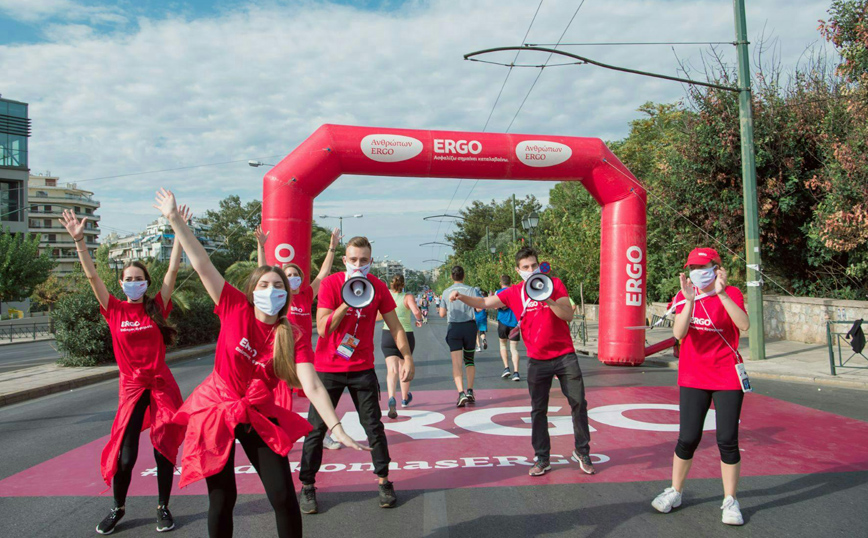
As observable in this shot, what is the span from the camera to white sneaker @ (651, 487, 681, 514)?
4125mm

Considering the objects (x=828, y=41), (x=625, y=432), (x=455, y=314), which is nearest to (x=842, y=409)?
(x=625, y=432)

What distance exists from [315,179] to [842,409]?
8.59m

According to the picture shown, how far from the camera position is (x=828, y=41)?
570 inches

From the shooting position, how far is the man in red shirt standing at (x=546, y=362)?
5.04 meters

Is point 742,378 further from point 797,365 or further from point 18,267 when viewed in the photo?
point 18,267

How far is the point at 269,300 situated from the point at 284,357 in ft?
0.99

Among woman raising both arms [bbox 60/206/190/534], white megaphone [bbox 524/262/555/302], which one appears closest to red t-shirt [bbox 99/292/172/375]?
woman raising both arms [bbox 60/206/190/534]

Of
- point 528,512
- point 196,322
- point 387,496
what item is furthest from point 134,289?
point 196,322

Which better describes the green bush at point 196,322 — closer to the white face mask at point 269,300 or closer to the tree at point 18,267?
the tree at point 18,267

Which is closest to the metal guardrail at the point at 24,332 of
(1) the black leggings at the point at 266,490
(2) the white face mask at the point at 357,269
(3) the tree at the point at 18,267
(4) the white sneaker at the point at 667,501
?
(3) the tree at the point at 18,267

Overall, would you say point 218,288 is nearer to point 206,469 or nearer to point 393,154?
point 206,469

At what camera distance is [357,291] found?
4535 millimetres

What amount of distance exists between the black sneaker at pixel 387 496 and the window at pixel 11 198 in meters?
54.5

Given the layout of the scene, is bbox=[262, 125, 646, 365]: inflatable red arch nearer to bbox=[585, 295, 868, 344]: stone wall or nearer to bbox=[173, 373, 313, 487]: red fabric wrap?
bbox=[585, 295, 868, 344]: stone wall
